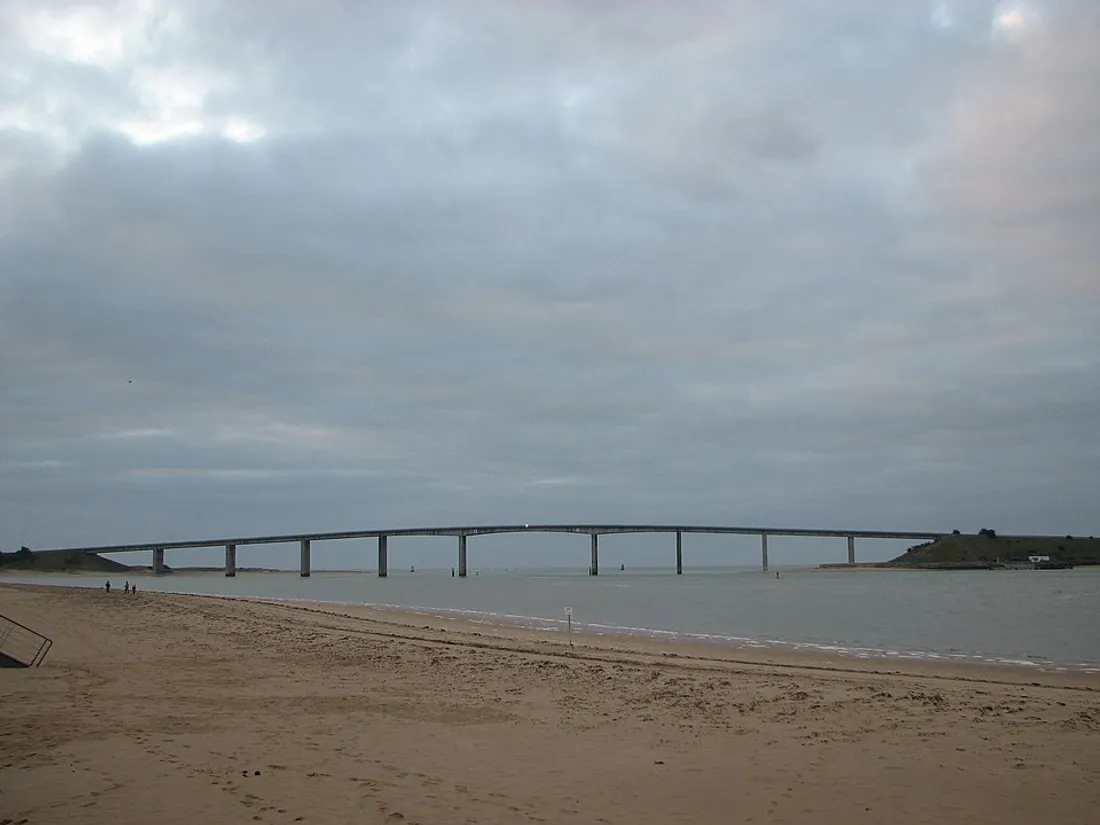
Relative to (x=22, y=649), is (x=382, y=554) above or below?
below

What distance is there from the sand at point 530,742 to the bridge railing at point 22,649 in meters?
0.51

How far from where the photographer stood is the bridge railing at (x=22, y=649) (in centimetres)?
1941

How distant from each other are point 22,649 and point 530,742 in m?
16.9

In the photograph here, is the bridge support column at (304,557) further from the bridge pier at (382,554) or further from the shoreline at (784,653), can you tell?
the shoreline at (784,653)

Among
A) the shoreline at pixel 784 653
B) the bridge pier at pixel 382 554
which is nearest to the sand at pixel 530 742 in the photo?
the shoreline at pixel 784 653

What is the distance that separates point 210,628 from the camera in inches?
1332

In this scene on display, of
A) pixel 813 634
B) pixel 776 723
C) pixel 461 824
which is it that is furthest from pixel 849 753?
pixel 813 634

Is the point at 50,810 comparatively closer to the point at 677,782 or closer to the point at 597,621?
the point at 677,782

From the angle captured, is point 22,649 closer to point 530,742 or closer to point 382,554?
point 530,742

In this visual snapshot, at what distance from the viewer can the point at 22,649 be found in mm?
22562

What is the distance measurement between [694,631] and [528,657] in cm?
1641

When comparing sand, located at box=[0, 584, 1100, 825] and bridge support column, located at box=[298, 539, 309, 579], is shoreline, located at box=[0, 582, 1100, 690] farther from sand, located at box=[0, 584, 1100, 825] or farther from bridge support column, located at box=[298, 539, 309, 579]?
bridge support column, located at box=[298, 539, 309, 579]

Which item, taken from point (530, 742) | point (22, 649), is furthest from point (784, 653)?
point (22, 649)

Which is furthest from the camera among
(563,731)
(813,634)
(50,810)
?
(813,634)
